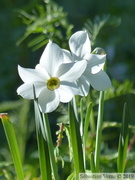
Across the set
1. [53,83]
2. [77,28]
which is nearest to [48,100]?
[53,83]

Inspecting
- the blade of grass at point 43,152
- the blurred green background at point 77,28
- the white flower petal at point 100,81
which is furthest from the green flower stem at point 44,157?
the blurred green background at point 77,28

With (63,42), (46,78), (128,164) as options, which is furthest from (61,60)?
(63,42)

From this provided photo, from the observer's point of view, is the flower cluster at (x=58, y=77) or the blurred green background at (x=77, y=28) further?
the blurred green background at (x=77, y=28)

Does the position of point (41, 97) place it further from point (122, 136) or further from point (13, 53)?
point (13, 53)

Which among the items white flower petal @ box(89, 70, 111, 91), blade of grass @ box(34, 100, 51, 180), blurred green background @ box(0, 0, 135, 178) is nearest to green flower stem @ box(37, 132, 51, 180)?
blade of grass @ box(34, 100, 51, 180)

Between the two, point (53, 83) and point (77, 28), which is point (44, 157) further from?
point (77, 28)

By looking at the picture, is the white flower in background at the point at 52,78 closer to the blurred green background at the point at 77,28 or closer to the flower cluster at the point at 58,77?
the flower cluster at the point at 58,77
